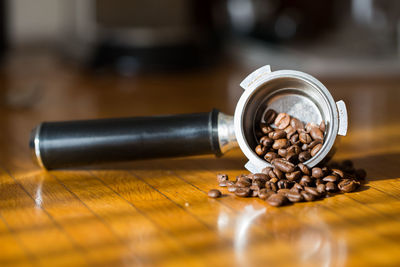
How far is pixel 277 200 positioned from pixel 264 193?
1.8 inches

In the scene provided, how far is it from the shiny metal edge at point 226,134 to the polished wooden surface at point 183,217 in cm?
10

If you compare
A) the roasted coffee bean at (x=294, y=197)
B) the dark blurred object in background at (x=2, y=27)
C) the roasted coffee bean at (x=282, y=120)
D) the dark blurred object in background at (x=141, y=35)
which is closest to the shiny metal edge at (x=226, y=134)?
the roasted coffee bean at (x=282, y=120)

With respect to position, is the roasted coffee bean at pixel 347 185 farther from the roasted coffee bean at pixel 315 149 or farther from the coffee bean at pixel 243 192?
the coffee bean at pixel 243 192

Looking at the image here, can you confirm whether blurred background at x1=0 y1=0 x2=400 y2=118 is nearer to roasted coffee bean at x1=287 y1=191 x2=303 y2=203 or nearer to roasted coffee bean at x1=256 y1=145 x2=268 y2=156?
roasted coffee bean at x1=256 y1=145 x2=268 y2=156

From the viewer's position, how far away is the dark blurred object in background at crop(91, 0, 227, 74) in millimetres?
3365

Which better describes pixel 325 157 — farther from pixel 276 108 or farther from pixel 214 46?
pixel 214 46

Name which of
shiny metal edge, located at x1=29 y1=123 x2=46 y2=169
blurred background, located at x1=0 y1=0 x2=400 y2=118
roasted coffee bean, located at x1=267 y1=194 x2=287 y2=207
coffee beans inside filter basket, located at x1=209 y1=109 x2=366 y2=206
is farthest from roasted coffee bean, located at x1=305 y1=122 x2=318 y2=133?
blurred background, located at x1=0 y1=0 x2=400 y2=118

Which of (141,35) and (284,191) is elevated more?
(141,35)

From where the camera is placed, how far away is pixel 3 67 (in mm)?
3559

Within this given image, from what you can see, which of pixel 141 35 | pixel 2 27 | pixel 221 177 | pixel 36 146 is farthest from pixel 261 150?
pixel 2 27

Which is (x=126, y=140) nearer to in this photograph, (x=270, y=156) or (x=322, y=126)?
(x=270, y=156)

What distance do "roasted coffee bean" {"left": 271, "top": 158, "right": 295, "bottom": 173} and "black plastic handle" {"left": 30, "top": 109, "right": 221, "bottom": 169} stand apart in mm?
178

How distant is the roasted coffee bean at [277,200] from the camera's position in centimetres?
115

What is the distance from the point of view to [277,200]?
3.78ft
